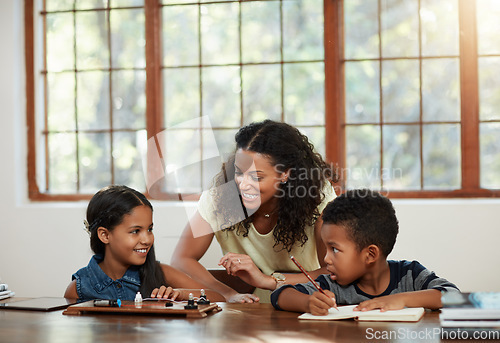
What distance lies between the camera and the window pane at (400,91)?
3961 millimetres

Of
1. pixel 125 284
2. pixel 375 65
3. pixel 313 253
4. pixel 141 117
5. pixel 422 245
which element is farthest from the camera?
pixel 141 117

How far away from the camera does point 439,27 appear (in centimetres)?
391

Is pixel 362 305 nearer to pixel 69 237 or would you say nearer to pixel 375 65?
pixel 375 65

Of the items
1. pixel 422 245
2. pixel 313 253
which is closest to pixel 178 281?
pixel 313 253

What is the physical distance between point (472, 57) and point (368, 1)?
0.76 metres

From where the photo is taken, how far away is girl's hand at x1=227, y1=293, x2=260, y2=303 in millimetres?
Result: 2131

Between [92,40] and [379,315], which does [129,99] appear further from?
[379,315]

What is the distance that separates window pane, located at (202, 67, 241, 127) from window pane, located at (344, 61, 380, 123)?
75 centimetres

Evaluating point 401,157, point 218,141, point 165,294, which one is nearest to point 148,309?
point 165,294

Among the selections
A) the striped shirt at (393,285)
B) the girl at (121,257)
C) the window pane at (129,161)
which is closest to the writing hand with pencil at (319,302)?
the striped shirt at (393,285)

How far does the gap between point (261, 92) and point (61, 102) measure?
146cm

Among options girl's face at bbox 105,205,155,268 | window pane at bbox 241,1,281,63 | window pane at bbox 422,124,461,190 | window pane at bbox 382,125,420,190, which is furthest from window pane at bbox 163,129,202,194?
A: girl's face at bbox 105,205,155,268

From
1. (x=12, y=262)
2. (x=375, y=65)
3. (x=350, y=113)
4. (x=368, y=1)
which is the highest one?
(x=368, y=1)

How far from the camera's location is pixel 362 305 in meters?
1.64
